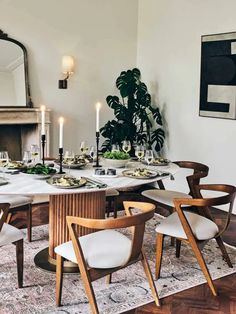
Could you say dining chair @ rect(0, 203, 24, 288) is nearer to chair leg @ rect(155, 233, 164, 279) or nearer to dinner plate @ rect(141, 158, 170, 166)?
chair leg @ rect(155, 233, 164, 279)

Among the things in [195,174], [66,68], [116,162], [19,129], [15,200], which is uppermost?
[66,68]

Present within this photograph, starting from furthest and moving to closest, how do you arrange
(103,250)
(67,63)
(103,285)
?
(67,63)
(103,285)
(103,250)

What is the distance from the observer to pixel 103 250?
2.60 m

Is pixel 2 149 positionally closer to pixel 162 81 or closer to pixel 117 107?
pixel 117 107

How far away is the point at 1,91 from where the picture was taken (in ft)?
16.6

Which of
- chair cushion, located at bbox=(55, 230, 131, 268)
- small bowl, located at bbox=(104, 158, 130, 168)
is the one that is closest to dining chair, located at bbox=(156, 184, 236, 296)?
chair cushion, located at bbox=(55, 230, 131, 268)

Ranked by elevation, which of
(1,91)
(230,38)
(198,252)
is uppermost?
(230,38)

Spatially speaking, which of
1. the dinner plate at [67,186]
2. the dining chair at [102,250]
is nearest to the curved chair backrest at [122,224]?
the dining chair at [102,250]

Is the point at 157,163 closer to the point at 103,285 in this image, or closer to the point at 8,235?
the point at 103,285

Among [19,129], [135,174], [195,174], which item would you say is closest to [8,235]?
[135,174]

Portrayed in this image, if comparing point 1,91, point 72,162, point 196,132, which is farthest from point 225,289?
point 1,91

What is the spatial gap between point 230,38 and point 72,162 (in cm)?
231

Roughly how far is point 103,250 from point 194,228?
30.2 inches

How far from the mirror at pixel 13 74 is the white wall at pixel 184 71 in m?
1.67
